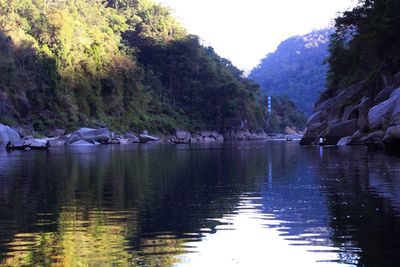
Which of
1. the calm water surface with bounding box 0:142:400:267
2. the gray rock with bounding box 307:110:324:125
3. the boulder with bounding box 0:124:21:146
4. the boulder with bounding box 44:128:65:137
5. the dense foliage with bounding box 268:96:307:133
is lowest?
the calm water surface with bounding box 0:142:400:267

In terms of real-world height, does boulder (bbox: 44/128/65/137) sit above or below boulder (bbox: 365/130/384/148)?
above

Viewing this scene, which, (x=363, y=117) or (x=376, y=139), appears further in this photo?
(x=363, y=117)

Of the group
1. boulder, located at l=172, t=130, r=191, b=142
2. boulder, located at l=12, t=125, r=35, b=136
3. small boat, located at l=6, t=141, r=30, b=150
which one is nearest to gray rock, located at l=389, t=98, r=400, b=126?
small boat, located at l=6, t=141, r=30, b=150

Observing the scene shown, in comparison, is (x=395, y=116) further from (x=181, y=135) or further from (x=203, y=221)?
(x=181, y=135)

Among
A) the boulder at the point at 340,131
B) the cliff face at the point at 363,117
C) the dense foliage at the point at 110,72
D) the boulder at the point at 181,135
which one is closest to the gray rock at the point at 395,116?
the cliff face at the point at 363,117

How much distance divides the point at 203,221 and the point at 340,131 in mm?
39337

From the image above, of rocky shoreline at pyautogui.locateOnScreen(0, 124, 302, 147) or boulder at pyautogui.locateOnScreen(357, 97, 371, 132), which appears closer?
boulder at pyautogui.locateOnScreen(357, 97, 371, 132)

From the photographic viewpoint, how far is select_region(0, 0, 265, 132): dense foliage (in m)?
73.0

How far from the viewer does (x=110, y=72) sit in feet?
305

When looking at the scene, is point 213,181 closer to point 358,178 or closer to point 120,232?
point 358,178

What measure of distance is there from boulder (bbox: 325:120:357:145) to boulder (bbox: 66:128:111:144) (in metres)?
27.8

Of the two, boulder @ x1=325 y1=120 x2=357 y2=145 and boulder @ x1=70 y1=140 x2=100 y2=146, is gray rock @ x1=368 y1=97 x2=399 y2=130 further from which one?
boulder @ x1=70 y1=140 x2=100 y2=146

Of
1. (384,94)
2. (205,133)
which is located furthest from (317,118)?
(205,133)

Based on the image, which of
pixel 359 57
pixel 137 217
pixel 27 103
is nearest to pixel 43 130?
pixel 27 103
